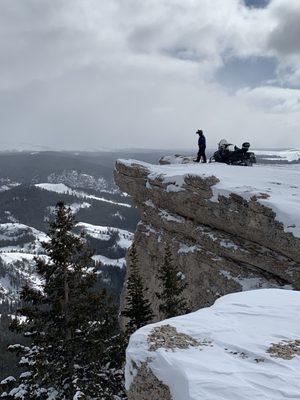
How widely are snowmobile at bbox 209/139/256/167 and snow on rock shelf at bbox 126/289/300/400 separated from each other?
27.0 meters

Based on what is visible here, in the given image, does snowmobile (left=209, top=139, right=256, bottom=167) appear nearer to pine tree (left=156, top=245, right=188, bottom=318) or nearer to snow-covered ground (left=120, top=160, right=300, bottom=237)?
snow-covered ground (left=120, top=160, right=300, bottom=237)

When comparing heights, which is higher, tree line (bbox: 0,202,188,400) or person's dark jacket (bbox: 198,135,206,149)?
person's dark jacket (bbox: 198,135,206,149)

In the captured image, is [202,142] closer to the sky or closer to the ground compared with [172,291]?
closer to the sky

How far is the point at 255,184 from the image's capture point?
85.8 ft

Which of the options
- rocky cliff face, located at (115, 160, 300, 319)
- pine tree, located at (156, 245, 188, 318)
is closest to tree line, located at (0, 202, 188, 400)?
pine tree, located at (156, 245, 188, 318)

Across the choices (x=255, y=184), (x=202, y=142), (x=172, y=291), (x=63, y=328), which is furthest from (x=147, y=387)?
(x=202, y=142)

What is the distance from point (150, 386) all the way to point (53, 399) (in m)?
13.0

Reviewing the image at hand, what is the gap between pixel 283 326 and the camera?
9836mm

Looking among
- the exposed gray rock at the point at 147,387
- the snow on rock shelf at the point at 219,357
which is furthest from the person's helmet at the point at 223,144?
the exposed gray rock at the point at 147,387

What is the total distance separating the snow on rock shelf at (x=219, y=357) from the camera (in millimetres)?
6891

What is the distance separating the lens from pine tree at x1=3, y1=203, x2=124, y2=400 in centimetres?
1945

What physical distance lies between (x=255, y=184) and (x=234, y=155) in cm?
1138

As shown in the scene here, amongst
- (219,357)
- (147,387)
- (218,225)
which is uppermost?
(219,357)

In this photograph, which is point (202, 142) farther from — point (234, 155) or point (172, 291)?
point (172, 291)
